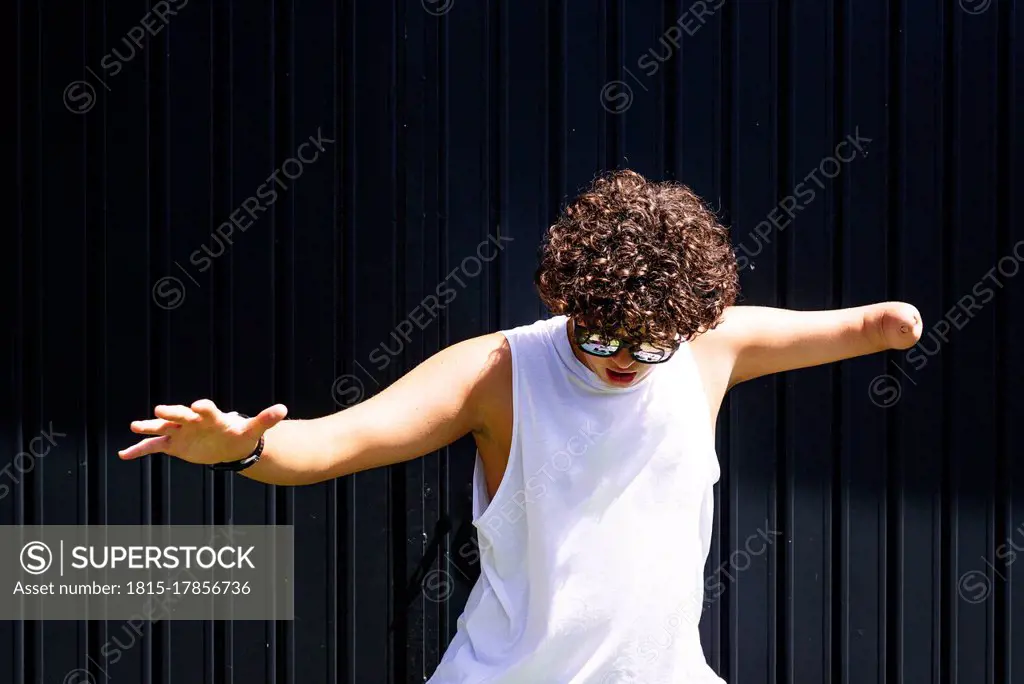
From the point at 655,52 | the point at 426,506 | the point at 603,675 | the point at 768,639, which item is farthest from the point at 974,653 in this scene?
the point at 655,52

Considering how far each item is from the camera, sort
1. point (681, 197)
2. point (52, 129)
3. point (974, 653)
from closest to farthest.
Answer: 1. point (681, 197)
2. point (52, 129)
3. point (974, 653)

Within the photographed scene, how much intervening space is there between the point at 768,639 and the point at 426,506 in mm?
1205

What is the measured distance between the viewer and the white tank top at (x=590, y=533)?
78.8 inches

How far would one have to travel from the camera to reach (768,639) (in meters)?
2.81

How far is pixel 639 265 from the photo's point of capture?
181cm

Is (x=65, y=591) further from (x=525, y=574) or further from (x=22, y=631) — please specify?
(x=525, y=574)

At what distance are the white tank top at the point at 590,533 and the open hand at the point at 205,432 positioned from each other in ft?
2.12

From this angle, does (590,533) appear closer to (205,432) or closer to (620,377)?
(620,377)

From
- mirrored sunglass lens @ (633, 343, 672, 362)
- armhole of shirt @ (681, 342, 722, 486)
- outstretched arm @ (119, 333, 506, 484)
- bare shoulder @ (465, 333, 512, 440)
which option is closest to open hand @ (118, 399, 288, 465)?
outstretched arm @ (119, 333, 506, 484)

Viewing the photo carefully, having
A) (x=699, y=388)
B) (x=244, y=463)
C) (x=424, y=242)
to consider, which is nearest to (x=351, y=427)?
(x=244, y=463)

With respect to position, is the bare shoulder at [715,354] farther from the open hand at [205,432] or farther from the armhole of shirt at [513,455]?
the open hand at [205,432]

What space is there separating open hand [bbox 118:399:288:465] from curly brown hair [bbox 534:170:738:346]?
68cm

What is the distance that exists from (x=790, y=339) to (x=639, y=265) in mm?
603

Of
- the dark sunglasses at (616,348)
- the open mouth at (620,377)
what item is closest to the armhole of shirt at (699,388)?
the open mouth at (620,377)
